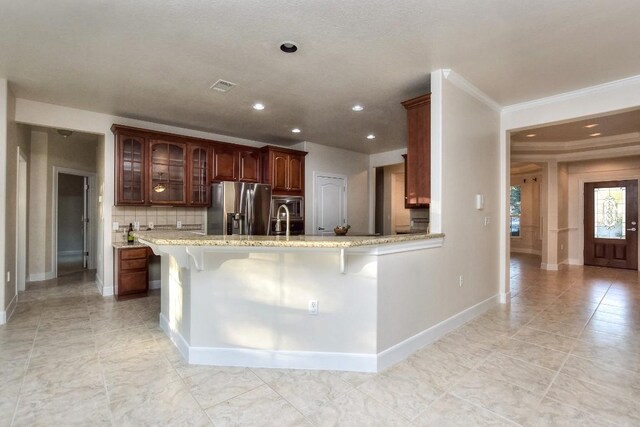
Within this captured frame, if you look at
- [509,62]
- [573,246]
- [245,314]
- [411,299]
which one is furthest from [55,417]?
[573,246]

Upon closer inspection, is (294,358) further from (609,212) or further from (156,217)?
(609,212)

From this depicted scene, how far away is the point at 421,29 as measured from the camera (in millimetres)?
2381

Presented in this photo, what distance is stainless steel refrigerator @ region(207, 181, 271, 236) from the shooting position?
4895mm

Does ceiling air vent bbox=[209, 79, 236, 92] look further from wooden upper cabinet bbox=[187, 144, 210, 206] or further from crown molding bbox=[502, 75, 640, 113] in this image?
crown molding bbox=[502, 75, 640, 113]

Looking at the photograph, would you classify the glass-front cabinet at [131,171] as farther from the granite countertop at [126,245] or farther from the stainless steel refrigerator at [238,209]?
the stainless steel refrigerator at [238,209]

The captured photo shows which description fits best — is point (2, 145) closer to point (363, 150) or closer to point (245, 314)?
point (245, 314)

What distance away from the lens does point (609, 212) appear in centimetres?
686

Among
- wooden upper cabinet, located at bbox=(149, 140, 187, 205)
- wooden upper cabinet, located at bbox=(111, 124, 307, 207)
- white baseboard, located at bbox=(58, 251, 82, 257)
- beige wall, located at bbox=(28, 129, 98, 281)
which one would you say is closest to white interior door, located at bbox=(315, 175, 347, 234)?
wooden upper cabinet, located at bbox=(111, 124, 307, 207)

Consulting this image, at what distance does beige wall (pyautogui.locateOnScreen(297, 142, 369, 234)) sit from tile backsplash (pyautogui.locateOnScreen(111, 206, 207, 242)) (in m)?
1.98

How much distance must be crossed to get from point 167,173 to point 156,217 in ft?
2.56

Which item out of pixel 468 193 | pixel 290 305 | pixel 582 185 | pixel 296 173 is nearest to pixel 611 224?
pixel 582 185

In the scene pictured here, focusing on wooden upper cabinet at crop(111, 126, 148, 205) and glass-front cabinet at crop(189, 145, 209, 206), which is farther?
glass-front cabinet at crop(189, 145, 209, 206)

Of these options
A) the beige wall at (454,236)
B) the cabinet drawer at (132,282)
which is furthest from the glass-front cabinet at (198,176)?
the beige wall at (454,236)

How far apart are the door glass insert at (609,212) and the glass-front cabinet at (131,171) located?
29.5ft
